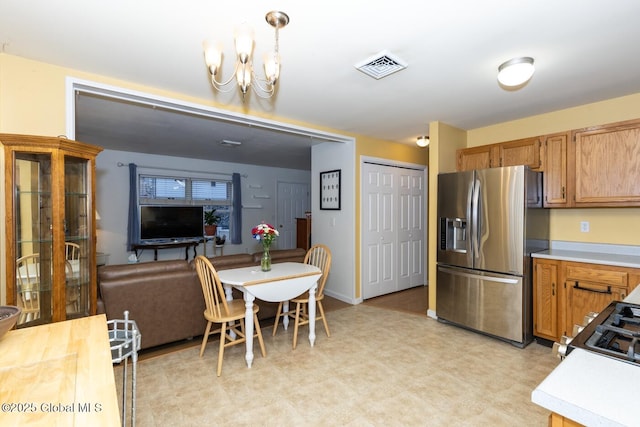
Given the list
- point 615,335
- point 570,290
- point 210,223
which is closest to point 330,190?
point 570,290

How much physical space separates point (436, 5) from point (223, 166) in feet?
18.5

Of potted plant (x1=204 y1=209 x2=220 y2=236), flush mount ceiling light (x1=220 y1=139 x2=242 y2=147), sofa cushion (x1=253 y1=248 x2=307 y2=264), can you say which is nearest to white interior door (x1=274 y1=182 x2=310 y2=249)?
potted plant (x1=204 y1=209 x2=220 y2=236)

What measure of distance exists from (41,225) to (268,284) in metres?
1.62

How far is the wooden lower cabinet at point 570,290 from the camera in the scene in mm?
2412

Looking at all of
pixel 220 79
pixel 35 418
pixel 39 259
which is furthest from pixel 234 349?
pixel 220 79

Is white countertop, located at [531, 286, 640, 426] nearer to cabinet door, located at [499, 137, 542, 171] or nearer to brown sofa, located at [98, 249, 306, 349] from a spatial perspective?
brown sofa, located at [98, 249, 306, 349]

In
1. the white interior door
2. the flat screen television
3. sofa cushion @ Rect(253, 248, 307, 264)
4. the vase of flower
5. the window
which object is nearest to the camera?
the vase of flower

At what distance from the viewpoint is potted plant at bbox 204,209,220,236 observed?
6.26 metres

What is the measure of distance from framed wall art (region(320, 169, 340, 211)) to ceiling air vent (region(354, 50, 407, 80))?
2113mm

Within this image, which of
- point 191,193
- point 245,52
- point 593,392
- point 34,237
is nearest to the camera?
point 593,392

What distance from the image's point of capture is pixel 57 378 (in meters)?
0.96

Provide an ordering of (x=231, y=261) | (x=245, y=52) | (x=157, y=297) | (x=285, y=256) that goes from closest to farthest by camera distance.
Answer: (x=245, y=52)
(x=157, y=297)
(x=231, y=261)
(x=285, y=256)

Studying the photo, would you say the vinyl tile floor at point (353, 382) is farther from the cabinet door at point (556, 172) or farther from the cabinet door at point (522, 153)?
the cabinet door at point (522, 153)

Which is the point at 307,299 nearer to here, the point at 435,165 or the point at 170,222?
the point at 435,165
